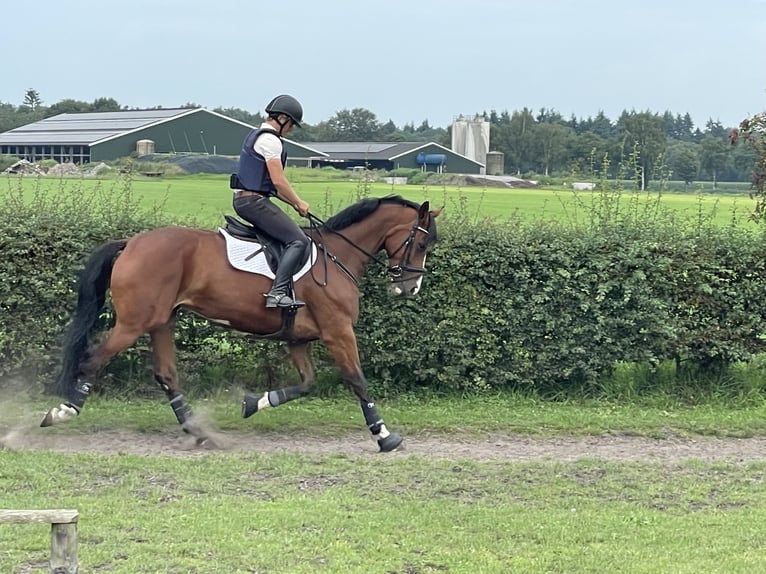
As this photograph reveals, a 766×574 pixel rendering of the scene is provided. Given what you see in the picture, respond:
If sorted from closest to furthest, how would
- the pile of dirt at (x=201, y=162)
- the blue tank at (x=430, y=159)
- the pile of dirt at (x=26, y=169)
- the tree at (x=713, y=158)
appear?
1. the pile of dirt at (x=26, y=169)
2. the tree at (x=713, y=158)
3. the pile of dirt at (x=201, y=162)
4. the blue tank at (x=430, y=159)

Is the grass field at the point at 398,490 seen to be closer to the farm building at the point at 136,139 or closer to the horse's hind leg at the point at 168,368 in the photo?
the horse's hind leg at the point at 168,368

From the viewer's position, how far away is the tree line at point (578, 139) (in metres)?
13.1

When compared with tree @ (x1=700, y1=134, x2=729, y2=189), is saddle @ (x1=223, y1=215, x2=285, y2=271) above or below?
below

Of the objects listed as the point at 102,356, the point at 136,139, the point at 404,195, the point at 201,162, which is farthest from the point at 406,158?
the point at 102,356

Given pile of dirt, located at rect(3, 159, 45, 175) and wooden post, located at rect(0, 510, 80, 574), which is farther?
pile of dirt, located at rect(3, 159, 45, 175)

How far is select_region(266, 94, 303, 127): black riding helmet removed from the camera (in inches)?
307

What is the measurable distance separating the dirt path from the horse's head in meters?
1.34

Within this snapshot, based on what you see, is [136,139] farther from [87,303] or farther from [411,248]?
[411,248]

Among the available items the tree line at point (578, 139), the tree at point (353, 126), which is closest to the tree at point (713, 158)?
the tree line at point (578, 139)

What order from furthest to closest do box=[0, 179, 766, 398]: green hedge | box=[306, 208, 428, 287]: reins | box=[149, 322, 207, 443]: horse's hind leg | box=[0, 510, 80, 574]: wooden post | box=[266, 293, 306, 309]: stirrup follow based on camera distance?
box=[0, 179, 766, 398]: green hedge < box=[306, 208, 428, 287]: reins < box=[149, 322, 207, 443]: horse's hind leg < box=[266, 293, 306, 309]: stirrup < box=[0, 510, 80, 574]: wooden post

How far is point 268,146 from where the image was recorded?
25.2 ft

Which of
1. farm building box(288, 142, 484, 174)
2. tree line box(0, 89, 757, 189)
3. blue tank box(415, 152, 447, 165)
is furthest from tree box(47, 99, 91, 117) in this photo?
blue tank box(415, 152, 447, 165)

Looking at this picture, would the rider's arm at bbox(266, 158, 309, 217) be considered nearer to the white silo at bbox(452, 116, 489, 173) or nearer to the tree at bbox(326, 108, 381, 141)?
the white silo at bbox(452, 116, 489, 173)

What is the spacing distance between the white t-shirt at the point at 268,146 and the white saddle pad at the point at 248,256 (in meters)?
0.74
